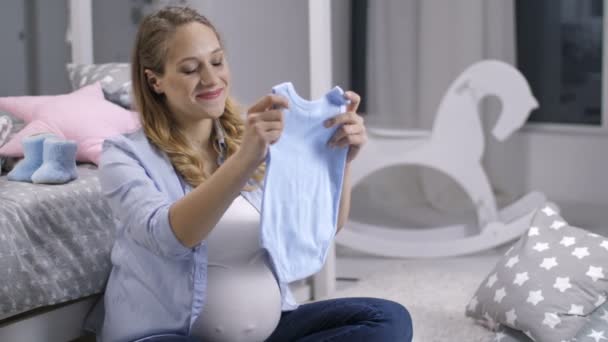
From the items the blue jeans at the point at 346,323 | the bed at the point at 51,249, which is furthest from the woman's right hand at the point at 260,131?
the bed at the point at 51,249

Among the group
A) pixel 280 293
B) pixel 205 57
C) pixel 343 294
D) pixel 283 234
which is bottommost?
pixel 343 294

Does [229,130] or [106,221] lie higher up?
[229,130]

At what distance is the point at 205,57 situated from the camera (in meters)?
1.54

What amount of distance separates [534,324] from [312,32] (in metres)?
1.08

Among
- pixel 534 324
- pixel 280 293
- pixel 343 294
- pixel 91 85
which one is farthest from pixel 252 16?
pixel 280 293

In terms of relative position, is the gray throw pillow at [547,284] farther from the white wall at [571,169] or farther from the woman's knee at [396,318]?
the white wall at [571,169]

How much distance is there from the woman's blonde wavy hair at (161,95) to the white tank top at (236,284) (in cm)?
9

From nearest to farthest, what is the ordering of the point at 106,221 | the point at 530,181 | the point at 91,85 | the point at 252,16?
the point at 106,221 < the point at 91,85 < the point at 252,16 < the point at 530,181

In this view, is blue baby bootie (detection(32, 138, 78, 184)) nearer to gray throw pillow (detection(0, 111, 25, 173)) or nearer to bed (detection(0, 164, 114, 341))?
bed (detection(0, 164, 114, 341))

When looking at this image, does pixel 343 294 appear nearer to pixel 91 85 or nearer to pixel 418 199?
pixel 91 85

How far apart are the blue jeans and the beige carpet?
68cm

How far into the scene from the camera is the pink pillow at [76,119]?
92.0 inches

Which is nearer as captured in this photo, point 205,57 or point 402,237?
point 205,57

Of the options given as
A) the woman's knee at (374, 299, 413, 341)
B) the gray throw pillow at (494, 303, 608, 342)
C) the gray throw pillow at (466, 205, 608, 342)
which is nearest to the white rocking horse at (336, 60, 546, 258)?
the gray throw pillow at (466, 205, 608, 342)
